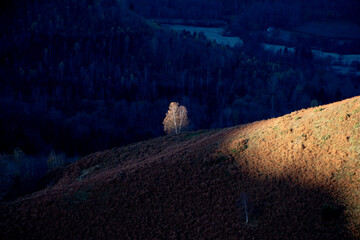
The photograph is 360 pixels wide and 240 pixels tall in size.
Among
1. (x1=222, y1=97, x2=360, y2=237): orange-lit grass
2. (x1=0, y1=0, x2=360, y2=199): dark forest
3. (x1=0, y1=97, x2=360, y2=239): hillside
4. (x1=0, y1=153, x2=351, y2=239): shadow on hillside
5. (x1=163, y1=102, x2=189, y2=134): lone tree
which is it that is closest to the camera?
(x1=0, y1=153, x2=351, y2=239): shadow on hillside

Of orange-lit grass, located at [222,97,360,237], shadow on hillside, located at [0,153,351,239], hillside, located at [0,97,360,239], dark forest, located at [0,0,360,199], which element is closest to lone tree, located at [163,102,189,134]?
orange-lit grass, located at [222,97,360,237]

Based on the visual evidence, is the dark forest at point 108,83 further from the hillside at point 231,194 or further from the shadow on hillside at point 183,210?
the shadow on hillside at point 183,210

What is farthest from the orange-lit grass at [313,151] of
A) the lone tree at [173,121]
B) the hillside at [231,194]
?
the lone tree at [173,121]

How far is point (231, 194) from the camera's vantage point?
35094 mm

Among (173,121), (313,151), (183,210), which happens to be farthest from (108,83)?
(313,151)

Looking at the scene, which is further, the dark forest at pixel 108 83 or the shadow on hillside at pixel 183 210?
the dark forest at pixel 108 83

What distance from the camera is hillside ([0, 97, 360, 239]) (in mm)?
30406

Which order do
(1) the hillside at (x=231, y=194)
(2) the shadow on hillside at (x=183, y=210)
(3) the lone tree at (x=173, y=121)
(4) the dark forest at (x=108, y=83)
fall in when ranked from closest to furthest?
(2) the shadow on hillside at (x=183, y=210) → (1) the hillside at (x=231, y=194) → (3) the lone tree at (x=173, y=121) → (4) the dark forest at (x=108, y=83)

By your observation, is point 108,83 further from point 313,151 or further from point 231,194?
point 313,151

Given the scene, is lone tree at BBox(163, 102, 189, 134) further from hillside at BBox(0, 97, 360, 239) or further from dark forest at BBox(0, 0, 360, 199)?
dark forest at BBox(0, 0, 360, 199)

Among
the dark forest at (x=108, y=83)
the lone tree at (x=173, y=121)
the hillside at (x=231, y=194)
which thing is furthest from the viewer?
the dark forest at (x=108, y=83)

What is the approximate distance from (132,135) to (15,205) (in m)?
88.3

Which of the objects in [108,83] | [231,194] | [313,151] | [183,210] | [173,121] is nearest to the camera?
[183,210]

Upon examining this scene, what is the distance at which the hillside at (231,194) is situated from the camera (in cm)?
3041
